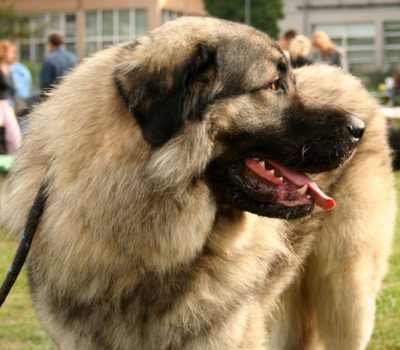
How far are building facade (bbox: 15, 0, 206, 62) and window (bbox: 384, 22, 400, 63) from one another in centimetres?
1612

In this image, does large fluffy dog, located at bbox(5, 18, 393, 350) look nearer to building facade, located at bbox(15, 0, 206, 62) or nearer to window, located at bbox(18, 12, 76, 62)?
building facade, located at bbox(15, 0, 206, 62)

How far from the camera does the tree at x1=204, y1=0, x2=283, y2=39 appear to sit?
43.5 m

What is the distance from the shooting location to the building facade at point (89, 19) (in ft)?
138

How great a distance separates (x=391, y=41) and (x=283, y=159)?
4994 centimetres

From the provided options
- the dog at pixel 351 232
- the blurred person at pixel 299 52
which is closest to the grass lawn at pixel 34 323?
the dog at pixel 351 232

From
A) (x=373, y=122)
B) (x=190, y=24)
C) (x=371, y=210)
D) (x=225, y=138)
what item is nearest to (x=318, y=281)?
(x=371, y=210)

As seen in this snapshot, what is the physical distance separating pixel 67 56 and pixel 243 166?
8177 mm

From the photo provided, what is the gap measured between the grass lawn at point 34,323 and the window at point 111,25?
37917 millimetres

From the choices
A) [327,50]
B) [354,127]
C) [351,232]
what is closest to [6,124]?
[327,50]

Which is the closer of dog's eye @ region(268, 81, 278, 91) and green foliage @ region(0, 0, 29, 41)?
dog's eye @ region(268, 81, 278, 91)

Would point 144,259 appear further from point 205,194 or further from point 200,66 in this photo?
point 200,66

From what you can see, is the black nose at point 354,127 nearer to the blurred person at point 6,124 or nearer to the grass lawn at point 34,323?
the grass lawn at point 34,323

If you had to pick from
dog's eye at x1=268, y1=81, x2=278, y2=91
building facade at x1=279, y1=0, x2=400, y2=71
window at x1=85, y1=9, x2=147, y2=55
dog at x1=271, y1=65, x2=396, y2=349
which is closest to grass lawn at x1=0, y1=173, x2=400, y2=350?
dog at x1=271, y1=65, x2=396, y2=349

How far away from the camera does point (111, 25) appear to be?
141 feet
